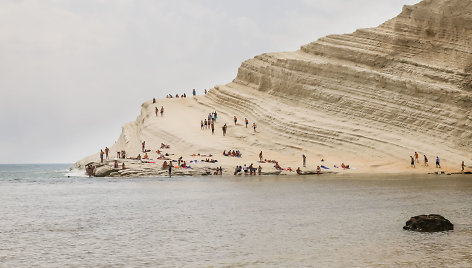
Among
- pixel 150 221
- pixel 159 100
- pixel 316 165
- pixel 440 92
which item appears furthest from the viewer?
pixel 159 100

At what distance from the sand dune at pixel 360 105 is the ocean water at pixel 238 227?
16945 millimetres

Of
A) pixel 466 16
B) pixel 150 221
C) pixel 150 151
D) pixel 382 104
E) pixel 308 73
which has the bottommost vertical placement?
pixel 150 221

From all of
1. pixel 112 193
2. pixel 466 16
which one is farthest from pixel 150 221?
pixel 466 16

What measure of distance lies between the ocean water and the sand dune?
667 inches

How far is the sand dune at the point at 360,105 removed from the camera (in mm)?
52875

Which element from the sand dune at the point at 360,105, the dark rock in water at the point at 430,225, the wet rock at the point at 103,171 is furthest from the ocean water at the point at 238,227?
the sand dune at the point at 360,105

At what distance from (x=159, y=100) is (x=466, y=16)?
3648cm

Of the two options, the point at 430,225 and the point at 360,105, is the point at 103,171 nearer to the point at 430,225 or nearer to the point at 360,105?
the point at 360,105

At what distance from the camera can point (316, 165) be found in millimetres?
51094

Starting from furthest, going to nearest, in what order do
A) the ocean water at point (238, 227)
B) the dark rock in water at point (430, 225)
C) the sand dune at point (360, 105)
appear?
the sand dune at point (360, 105), the dark rock in water at point (430, 225), the ocean water at point (238, 227)

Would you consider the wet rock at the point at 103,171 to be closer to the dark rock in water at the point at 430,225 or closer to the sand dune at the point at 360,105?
the sand dune at the point at 360,105

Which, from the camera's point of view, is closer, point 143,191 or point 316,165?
point 143,191

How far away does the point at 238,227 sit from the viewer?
2100cm

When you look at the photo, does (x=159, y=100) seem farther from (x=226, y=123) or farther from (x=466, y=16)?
(x=466, y=16)
